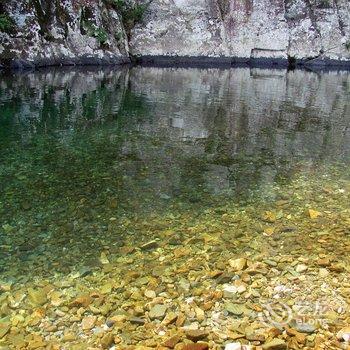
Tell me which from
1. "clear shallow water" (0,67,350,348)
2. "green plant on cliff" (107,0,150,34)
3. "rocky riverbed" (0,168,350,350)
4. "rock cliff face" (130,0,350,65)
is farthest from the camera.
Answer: "rock cliff face" (130,0,350,65)

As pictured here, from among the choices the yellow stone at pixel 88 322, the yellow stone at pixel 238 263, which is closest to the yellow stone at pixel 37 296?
the yellow stone at pixel 88 322

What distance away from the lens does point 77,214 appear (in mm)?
6820

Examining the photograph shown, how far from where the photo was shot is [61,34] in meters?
30.6

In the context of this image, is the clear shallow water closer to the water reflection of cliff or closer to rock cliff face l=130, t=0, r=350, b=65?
the water reflection of cliff

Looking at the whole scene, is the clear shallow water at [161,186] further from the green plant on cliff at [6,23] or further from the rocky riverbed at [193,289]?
the green plant on cliff at [6,23]

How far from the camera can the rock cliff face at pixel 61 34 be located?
27531 millimetres

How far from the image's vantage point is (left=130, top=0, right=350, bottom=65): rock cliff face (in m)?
39.9

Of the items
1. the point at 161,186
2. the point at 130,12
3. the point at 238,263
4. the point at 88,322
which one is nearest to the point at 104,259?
the point at 88,322

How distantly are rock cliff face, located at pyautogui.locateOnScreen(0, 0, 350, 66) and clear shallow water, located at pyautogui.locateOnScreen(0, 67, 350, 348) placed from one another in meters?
12.6

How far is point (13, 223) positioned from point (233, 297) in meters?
3.52

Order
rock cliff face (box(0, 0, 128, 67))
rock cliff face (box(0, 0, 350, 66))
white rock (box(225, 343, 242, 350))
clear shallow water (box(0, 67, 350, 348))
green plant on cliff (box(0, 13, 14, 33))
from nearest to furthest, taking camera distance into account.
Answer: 1. white rock (box(225, 343, 242, 350))
2. clear shallow water (box(0, 67, 350, 348))
3. green plant on cliff (box(0, 13, 14, 33))
4. rock cliff face (box(0, 0, 128, 67))
5. rock cliff face (box(0, 0, 350, 66))

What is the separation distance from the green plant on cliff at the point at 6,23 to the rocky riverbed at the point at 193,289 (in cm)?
2345

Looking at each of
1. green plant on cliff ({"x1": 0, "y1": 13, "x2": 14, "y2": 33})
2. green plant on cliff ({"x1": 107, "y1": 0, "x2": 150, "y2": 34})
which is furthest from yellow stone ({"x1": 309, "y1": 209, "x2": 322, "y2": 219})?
green plant on cliff ({"x1": 107, "y1": 0, "x2": 150, "y2": 34})

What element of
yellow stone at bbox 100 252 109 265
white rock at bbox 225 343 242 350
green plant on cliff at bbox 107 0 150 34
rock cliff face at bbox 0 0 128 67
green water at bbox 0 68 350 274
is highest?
green plant on cliff at bbox 107 0 150 34
